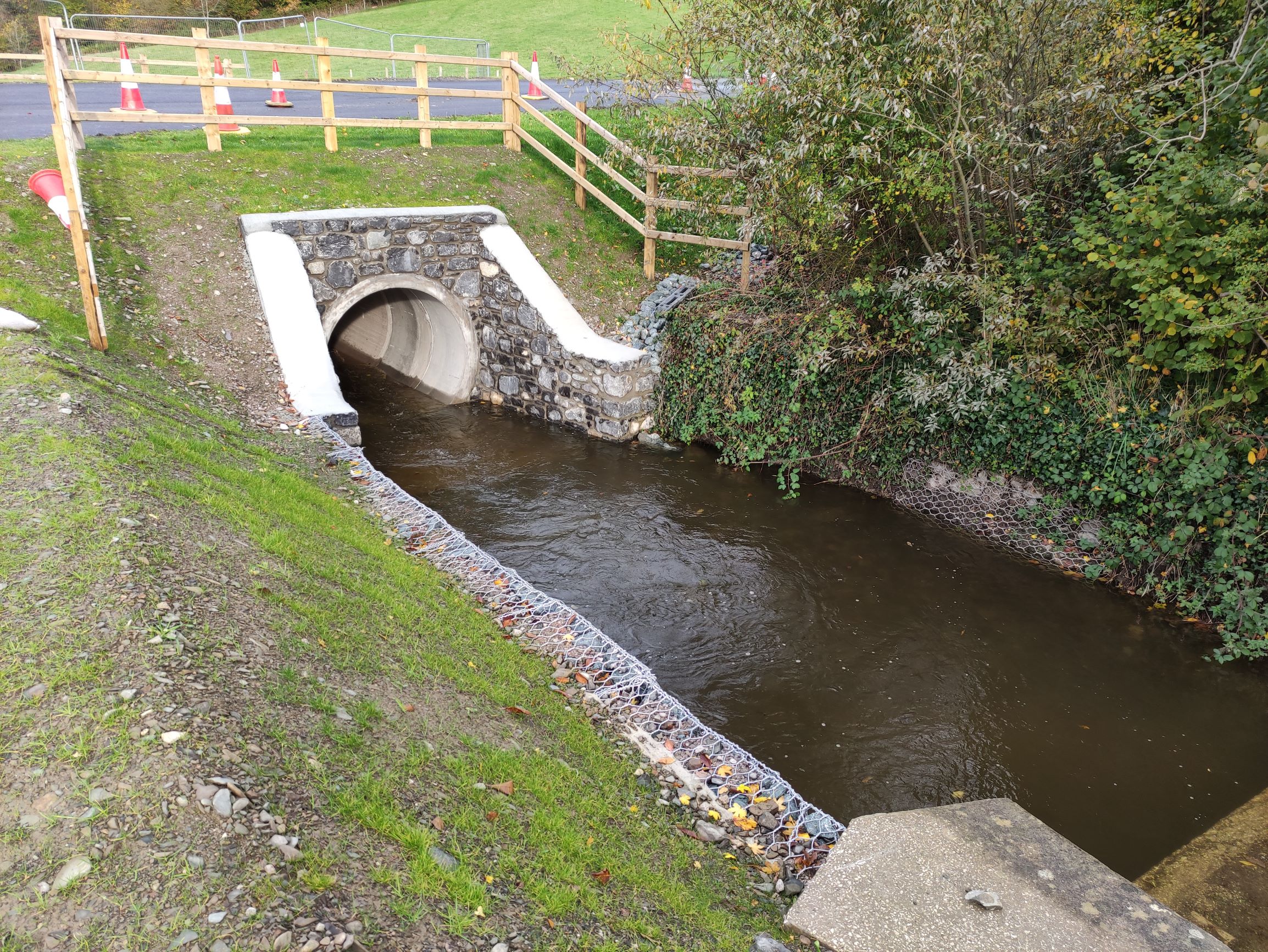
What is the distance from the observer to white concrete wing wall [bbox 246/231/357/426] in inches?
348

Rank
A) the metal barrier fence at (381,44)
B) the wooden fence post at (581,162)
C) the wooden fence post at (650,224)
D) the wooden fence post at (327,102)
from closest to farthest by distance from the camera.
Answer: the wooden fence post at (327,102) → the wooden fence post at (650,224) → the wooden fence post at (581,162) → the metal barrier fence at (381,44)

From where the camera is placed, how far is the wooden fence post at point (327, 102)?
1153cm

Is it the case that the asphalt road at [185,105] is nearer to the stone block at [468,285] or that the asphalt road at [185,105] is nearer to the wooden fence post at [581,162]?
the wooden fence post at [581,162]

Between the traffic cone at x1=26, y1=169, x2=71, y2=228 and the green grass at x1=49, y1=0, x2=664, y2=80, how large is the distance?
18353mm

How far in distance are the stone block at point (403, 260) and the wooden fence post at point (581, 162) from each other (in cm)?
319

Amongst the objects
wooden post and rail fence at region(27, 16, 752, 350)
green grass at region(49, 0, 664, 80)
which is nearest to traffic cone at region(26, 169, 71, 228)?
wooden post and rail fence at region(27, 16, 752, 350)

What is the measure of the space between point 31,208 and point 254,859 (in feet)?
32.8

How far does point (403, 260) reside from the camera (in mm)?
11453

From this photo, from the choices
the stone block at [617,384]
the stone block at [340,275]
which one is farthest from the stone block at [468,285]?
the stone block at [617,384]

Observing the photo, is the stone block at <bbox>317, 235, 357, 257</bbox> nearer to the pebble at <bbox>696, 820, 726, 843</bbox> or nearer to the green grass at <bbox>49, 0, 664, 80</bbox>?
the pebble at <bbox>696, 820, 726, 843</bbox>

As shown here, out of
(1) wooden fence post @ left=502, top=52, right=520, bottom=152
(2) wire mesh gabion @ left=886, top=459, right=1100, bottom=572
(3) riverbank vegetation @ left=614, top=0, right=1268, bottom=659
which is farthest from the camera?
(1) wooden fence post @ left=502, top=52, right=520, bottom=152

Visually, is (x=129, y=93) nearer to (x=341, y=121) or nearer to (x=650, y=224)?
(x=341, y=121)

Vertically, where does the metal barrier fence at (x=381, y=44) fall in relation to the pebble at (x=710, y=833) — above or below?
above

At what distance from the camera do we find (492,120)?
587 inches
